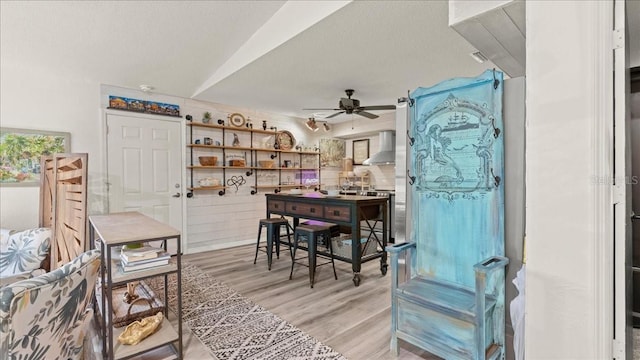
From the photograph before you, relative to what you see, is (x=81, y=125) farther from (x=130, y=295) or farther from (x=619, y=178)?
(x=619, y=178)

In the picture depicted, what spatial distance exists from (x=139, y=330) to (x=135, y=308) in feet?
1.12

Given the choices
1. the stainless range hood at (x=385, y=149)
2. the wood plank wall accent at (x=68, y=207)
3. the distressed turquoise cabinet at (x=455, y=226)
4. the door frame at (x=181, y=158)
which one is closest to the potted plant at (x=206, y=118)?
the door frame at (x=181, y=158)

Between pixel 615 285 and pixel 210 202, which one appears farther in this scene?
pixel 210 202

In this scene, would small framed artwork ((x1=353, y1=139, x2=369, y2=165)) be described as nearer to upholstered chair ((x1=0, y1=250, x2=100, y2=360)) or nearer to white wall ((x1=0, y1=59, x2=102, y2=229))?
white wall ((x1=0, y1=59, x2=102, y2=229))

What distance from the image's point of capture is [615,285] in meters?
1.17

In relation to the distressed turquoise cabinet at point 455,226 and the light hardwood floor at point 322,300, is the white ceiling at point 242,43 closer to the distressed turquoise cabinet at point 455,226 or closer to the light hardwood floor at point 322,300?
the distressed turquoise cabinet at point 455,226

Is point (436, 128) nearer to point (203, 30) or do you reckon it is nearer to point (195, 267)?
point (203, 30)

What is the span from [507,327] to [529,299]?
2.59 ft

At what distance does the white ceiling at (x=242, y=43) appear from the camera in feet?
7.70

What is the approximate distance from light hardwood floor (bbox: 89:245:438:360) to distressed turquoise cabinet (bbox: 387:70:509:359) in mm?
296

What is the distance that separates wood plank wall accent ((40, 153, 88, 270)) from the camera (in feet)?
6.91

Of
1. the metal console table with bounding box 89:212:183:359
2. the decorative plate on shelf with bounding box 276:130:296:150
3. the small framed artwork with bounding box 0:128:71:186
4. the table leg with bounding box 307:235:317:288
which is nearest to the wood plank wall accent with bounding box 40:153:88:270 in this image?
the metal console table with bounding box 89:212:183:359

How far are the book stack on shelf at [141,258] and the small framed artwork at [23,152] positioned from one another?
8.53ft

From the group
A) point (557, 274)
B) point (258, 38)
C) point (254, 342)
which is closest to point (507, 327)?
point (557, 274)
